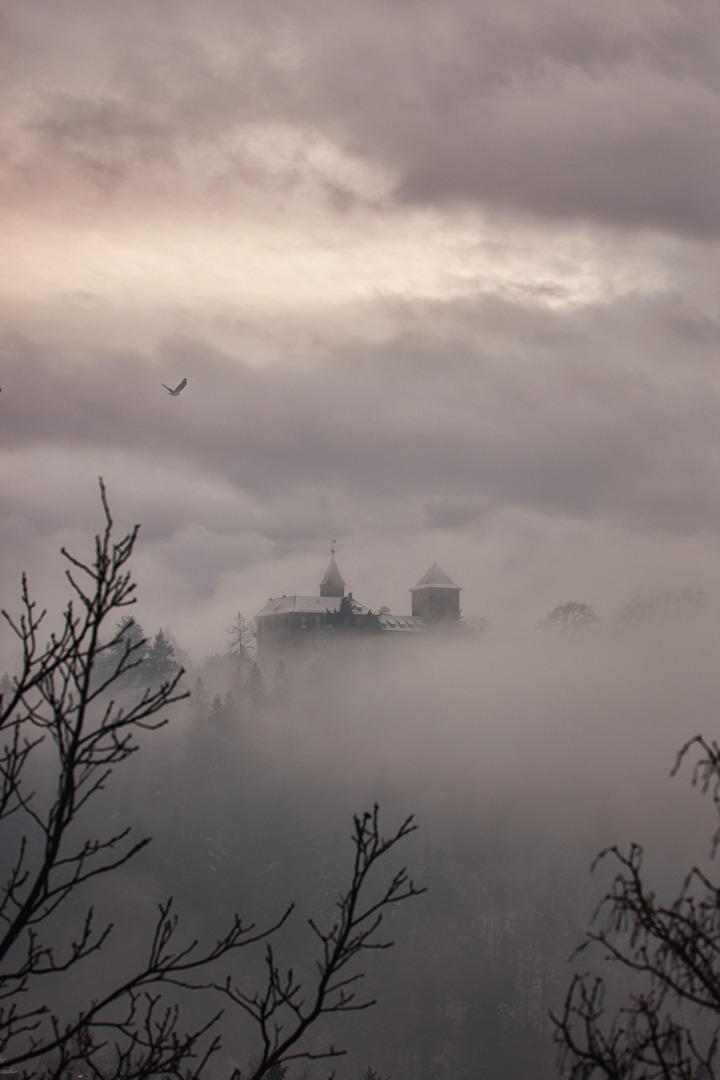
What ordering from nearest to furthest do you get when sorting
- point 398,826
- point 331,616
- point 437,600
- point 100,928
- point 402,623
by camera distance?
point 100,928
point 398,826
point 331,616
point 402,623
point 437,600

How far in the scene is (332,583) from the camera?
373 feet

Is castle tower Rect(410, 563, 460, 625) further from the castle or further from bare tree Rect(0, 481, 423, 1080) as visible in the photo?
bare tree Rect(0, 481, 423, 1080)

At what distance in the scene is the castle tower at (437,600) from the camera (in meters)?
114

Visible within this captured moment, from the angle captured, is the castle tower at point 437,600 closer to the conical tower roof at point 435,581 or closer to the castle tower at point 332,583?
the conical tower roof at point 435,581

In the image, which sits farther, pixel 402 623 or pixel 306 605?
pixel 402 623

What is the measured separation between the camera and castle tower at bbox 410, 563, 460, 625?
114m

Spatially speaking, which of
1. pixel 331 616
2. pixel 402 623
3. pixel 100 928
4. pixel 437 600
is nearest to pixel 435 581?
pixel 437 600

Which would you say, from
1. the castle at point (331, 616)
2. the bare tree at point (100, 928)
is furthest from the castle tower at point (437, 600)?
the bare tree at point (100, 928)

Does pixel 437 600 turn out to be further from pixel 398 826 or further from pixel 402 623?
pixel 398 826

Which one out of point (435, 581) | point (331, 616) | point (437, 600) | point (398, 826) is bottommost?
point (398, 826)

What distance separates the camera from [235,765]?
336 feet

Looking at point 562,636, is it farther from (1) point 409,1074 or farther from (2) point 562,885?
(1) point 409,1074

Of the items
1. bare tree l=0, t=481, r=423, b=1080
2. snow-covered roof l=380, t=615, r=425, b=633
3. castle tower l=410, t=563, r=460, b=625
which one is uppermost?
castle tower l=410, t=563, r=460, b=625

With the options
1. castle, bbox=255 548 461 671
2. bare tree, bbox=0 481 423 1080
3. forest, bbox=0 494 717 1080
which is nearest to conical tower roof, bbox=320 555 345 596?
castle, bbox=255 548 461 671
